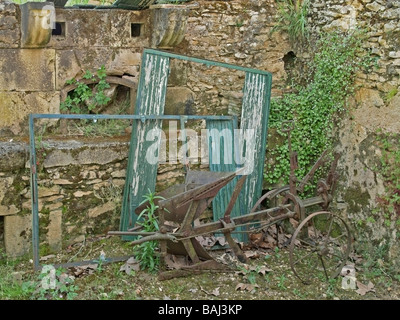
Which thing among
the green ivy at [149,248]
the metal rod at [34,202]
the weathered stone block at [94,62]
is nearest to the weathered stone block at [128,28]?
the weathered stone block at [94,62]

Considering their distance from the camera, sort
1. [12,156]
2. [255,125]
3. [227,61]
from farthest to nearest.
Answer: [227,61] < [255,125] < [12,156]

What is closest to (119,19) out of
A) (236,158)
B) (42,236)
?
(236,158)

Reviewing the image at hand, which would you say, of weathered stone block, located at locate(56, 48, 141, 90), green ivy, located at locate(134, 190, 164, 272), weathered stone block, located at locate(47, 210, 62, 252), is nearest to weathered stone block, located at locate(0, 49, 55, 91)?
weathered stone block, located at locate(56, 48, 141, 90)

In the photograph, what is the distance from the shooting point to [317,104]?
22.3 ft

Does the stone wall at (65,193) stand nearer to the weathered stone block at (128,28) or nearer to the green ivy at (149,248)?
the green ivy at (149,248)

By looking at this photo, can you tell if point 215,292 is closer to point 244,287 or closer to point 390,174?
point 244,287

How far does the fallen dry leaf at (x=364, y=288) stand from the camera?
223 inches

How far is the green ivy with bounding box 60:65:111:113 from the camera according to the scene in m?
6.51

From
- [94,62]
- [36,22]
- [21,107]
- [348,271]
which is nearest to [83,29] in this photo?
[94,62]

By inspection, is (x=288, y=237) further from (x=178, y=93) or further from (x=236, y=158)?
(x=178, y=93)

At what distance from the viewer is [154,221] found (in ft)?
19.1

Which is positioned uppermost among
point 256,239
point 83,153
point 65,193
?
point 83,153

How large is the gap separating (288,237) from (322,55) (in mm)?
2226

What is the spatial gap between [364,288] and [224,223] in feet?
5.13
